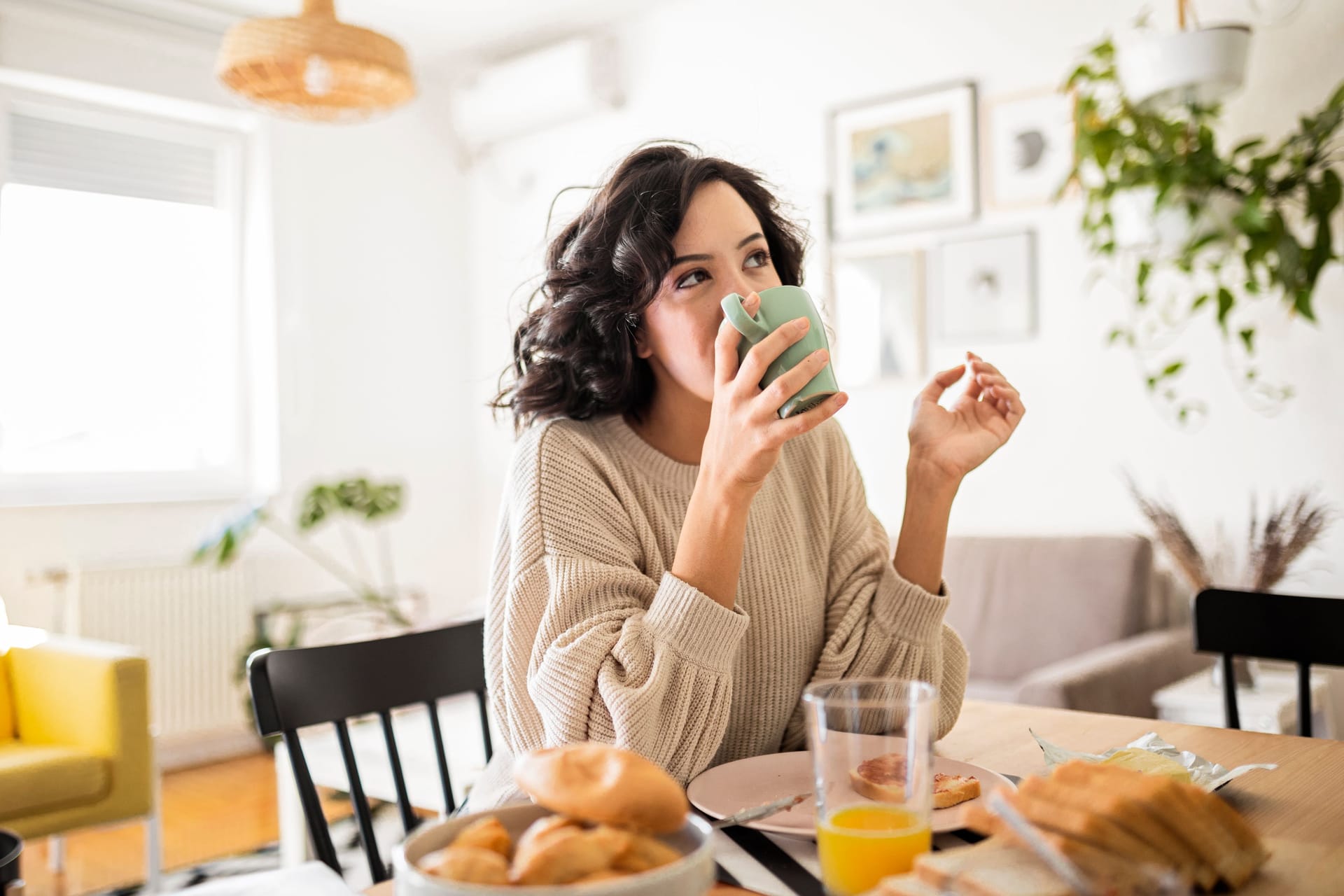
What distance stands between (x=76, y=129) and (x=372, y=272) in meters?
1.14

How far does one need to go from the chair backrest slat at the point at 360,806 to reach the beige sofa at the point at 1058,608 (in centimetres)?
181

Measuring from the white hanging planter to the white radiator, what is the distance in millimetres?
3230

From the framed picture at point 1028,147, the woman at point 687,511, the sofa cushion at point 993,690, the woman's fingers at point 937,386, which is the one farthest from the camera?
the framed picture at point 1028,147

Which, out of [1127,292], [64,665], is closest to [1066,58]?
[1127,292]

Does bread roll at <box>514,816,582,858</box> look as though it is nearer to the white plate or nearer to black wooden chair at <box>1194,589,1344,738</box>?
the white plate

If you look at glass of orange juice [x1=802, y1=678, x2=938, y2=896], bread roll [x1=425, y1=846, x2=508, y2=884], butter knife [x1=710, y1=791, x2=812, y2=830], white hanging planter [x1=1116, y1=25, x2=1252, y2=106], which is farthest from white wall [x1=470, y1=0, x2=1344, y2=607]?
bread roll [x1=425, y1=846, x2=508, y2=884]

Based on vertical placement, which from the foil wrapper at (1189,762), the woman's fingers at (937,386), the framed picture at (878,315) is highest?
the framed picture at (878,315)

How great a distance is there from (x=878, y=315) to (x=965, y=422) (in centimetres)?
242

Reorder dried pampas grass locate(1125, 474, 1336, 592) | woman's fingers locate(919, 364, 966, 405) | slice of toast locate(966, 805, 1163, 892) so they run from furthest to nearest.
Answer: dried pampas grass locate(1125, 474, 1336, 592) < woman's fingers locate(919, 364, 966, 405) < slice of toast locate(966, 805, 1163, 892)

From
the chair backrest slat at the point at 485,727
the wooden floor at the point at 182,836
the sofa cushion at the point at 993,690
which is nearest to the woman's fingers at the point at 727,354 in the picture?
the chair backrest slat at the point at 485,727

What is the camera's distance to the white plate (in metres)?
0.74

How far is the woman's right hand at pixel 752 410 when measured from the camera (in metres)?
0.89

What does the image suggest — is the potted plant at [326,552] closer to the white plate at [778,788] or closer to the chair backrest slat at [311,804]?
the chair backrest slat at [311,804]

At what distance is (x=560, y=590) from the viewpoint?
98 centimetres
